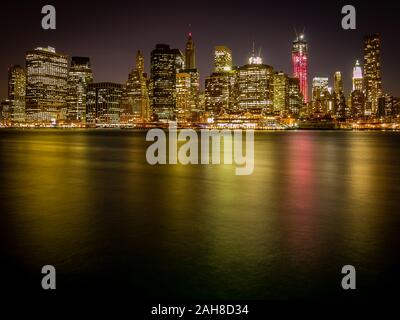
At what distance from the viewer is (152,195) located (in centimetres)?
1616

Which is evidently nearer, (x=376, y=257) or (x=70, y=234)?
(x=376, y=257)

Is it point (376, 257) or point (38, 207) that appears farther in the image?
point (38, 207)

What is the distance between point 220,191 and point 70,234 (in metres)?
8.01

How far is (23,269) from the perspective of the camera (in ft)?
25.3

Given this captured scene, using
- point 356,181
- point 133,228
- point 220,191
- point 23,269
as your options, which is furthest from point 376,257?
point 356,181

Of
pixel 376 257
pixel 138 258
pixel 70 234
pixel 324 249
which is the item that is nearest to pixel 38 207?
pixel 70 234
